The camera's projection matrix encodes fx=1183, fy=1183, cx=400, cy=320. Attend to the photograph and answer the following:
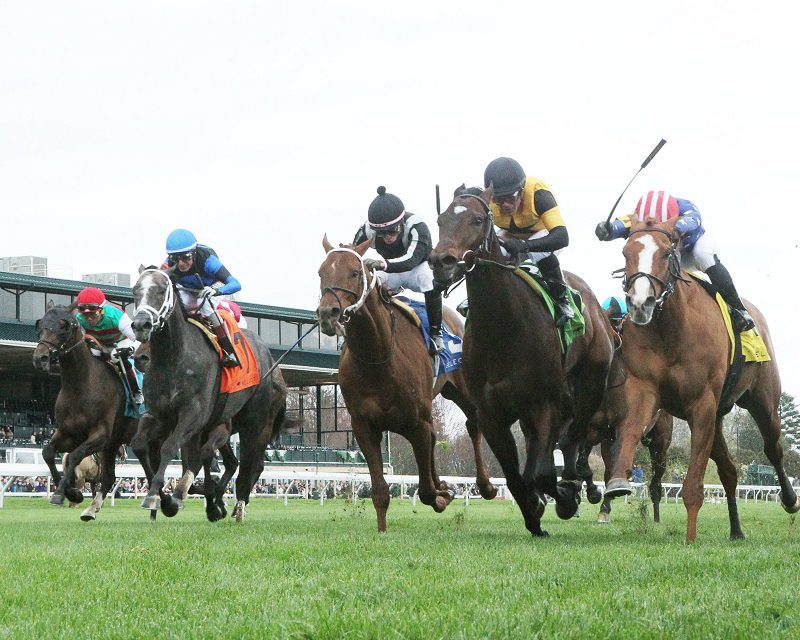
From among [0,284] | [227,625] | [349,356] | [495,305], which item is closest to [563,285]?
[495,305]

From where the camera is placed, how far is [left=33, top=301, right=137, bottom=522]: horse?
1397cm

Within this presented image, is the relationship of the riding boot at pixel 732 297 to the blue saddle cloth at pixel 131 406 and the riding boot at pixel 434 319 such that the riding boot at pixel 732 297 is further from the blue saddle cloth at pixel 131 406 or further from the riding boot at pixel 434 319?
the blue saddle cloth at pixel 131 406

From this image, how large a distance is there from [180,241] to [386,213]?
109 inches

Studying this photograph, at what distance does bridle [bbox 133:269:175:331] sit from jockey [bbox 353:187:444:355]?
2065 mm

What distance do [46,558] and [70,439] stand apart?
25.7 feet

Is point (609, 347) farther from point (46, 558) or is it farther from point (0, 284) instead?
point (0, 284)

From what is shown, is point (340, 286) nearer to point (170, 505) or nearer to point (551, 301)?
point (551, 301)

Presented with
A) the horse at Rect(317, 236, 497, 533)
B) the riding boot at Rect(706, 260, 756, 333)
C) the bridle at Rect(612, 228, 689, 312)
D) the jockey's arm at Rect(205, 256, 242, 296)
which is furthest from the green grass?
the jockey's arm at Rect(205, 256, 242, 296)

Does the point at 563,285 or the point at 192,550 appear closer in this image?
the point at 192,550

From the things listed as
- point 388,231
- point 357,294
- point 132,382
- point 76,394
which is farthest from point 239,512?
point 357,294

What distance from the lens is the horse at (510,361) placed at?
27.5 feet

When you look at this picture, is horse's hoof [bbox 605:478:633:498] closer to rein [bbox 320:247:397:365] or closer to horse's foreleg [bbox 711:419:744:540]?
horse's foreleg [bbox 711:419:744:540]

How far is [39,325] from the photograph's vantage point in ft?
46.9

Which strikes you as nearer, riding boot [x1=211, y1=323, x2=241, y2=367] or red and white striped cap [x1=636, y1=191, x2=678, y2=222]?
red and white striped cap [x1=636, y1=191, x2=678, y2=222]
